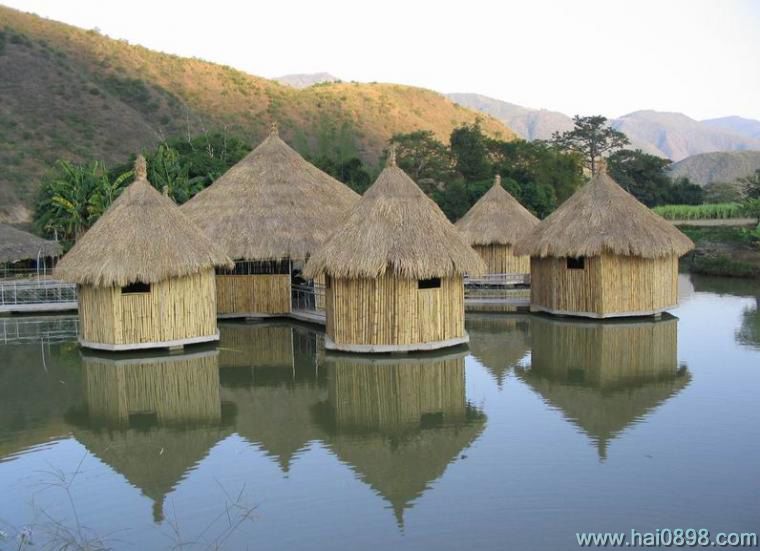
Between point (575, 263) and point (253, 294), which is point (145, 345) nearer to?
point (253, 294)

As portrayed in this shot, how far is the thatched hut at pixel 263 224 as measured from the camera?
19172mm

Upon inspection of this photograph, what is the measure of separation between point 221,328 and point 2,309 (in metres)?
7.13

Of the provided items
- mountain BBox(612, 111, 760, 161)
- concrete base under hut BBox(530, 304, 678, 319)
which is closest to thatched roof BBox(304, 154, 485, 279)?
concrete base under hut BBox(530, 304, 678, 319)

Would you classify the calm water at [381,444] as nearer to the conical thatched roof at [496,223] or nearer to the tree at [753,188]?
the conical thatched roof at [496,223]

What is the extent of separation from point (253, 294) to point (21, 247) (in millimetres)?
10201

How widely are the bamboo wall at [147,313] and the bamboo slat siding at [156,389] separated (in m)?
0.58

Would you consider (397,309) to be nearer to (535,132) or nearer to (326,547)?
(326,547)

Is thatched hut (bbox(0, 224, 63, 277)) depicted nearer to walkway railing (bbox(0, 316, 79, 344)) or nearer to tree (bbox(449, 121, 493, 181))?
walkway railing (bbox(0, 316, 79, 344))

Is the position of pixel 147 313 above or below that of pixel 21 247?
below

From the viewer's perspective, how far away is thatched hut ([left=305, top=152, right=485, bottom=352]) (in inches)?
582

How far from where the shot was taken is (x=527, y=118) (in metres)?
154

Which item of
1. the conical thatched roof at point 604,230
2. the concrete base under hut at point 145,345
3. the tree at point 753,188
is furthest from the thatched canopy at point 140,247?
the tree at point 753,188

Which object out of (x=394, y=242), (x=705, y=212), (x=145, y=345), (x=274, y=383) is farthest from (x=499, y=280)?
(x=705, y=212)

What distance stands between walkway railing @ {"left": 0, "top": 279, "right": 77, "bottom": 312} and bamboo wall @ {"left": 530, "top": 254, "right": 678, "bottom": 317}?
13099 millimetres
